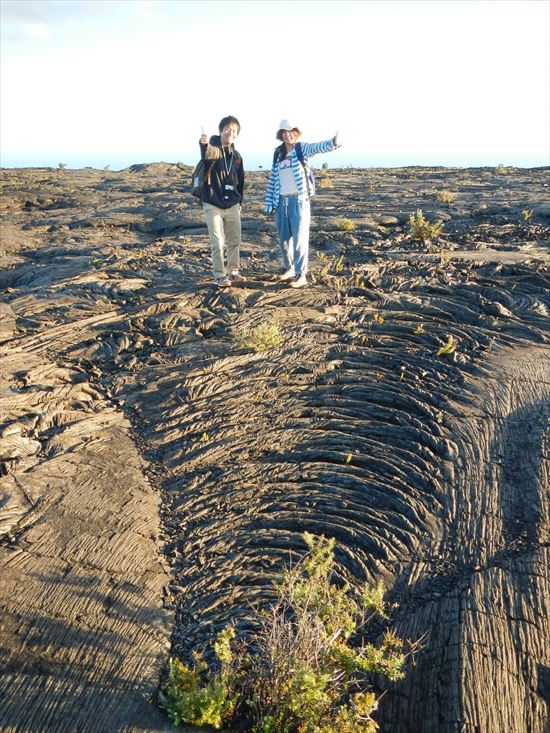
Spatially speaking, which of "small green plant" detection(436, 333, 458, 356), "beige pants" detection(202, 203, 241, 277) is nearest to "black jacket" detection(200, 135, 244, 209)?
"beige pants" detection(202, 203, 241, 277)

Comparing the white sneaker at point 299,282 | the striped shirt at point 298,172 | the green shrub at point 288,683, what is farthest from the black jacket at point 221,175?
the green shrub at point 288,683

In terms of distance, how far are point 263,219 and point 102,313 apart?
25.1 feet

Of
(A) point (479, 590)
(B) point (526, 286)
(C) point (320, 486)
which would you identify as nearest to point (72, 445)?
(C) point (320, 486)

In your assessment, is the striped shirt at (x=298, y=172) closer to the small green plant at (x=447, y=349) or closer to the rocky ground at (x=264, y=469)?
the rocky ground at (x=264, y=469)

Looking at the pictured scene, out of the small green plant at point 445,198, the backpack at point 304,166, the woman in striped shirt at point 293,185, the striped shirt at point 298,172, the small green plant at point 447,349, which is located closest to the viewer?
the small green plant at point 447,349

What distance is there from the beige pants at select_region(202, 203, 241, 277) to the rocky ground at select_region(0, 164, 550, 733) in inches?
22.2

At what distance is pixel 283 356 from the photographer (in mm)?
7801

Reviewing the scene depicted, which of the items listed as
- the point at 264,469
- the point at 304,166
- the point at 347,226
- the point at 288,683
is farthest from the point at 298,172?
the point at 288,683

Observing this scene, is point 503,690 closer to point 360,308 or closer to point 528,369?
point 528,369

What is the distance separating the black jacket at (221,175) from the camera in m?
8.43

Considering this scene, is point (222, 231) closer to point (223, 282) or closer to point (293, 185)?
point (223, 282)

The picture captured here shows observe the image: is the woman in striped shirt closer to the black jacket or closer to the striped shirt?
the striped shirt

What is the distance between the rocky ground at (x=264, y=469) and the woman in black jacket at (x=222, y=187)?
2.84 ft

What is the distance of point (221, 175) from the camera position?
339 inches
